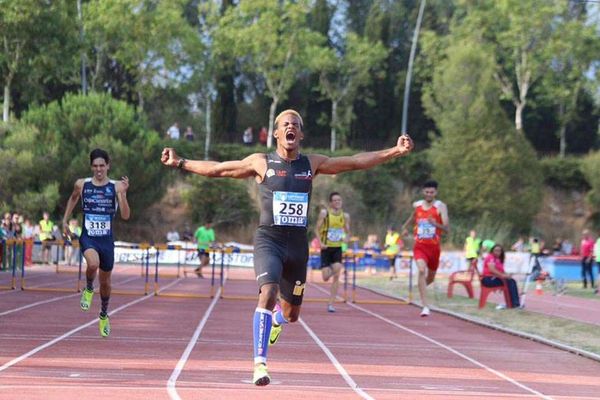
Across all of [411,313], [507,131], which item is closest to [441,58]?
[507,131]

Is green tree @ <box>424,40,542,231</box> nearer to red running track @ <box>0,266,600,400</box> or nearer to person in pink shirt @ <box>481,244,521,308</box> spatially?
person in pink shirt @ <box>481,244,521,308</box>

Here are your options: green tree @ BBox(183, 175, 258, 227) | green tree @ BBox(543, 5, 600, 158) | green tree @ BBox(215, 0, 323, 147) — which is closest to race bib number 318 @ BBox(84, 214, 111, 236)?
green tree @ BBox(183, 175, 258, 227)

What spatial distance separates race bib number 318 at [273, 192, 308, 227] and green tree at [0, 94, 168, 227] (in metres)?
35.4

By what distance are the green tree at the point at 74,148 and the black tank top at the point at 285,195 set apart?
116ft

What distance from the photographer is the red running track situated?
934 centimetres

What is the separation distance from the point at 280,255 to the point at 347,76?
59202 millimetres

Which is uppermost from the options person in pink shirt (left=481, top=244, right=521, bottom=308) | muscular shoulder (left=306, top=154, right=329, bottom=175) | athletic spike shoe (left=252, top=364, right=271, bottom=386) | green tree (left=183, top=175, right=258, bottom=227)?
green tree (left=183, top=175, right=258, bottom=227)

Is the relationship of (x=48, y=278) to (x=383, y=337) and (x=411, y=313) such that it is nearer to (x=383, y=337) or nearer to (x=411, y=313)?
(x=411, y=313)

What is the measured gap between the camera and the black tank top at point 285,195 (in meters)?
9.16

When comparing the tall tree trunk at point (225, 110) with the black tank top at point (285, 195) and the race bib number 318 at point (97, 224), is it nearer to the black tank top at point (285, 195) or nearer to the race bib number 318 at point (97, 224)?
the race bib number 318 at point (97, 224)

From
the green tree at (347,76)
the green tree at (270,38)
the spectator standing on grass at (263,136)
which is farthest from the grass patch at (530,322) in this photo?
the green tree at (347,76)

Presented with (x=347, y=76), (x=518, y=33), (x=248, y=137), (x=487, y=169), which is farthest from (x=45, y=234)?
(x=518, y=33)

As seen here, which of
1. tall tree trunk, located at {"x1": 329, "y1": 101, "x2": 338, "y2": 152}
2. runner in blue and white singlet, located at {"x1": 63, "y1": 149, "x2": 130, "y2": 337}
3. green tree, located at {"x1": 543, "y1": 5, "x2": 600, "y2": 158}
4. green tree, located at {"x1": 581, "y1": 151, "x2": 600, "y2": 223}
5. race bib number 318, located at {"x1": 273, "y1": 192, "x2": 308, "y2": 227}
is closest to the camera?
race bib number 318, located at {"x1": 273, "y1": 192, "x2": 308, "y2": 227}

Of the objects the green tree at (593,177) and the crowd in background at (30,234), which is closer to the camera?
the crowd in background at (30,234)
